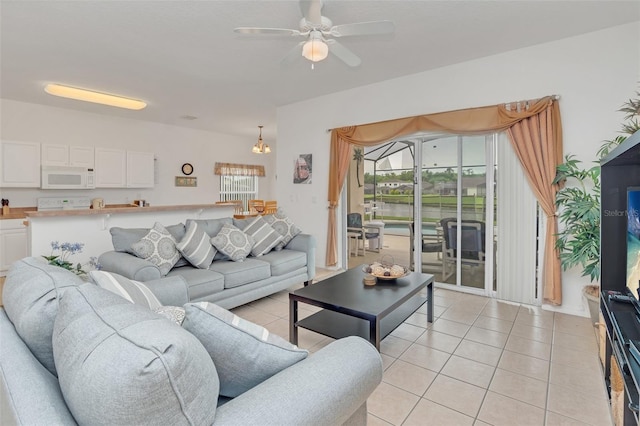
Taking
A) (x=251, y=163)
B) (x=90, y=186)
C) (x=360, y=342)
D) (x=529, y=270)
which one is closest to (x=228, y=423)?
(x=360, y=342)

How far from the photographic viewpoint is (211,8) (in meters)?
2.73

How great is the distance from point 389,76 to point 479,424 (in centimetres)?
394

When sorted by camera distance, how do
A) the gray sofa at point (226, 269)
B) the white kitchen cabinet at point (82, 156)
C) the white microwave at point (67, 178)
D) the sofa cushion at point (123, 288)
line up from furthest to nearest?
1. the white kitchen cabinet at point (82, 156)
2. the white microwave at point (67, 178)
3. the gray sofa at point (226, 269)
4. the sofa cushion at point (123, 288)

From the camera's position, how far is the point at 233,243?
356 cm

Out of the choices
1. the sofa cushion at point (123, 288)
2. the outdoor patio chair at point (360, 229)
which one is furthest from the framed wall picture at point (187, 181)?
the sofa cushion at point (123, 288)

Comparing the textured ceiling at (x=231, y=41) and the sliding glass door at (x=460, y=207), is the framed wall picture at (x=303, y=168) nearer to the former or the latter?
the textured ceiling at (x=231, y=41)

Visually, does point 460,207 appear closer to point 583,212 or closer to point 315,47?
point 583,212

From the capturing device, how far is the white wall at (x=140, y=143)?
5.38 metres

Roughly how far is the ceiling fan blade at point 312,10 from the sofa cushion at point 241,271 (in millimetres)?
2321

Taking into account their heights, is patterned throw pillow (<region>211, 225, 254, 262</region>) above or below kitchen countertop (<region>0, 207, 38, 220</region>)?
below

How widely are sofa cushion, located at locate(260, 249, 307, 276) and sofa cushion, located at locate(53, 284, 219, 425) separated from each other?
280 centimetres

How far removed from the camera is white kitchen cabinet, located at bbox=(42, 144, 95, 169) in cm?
536

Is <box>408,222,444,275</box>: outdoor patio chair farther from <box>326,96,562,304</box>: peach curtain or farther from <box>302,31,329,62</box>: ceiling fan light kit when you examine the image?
<box>302,31,329,62</box>: ceiling fan light kit

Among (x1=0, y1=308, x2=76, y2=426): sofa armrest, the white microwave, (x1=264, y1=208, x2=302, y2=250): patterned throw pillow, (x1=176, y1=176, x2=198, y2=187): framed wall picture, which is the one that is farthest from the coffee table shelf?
Result: (x1=176, y1=176, x2=198, y2=187): framed wall picture
